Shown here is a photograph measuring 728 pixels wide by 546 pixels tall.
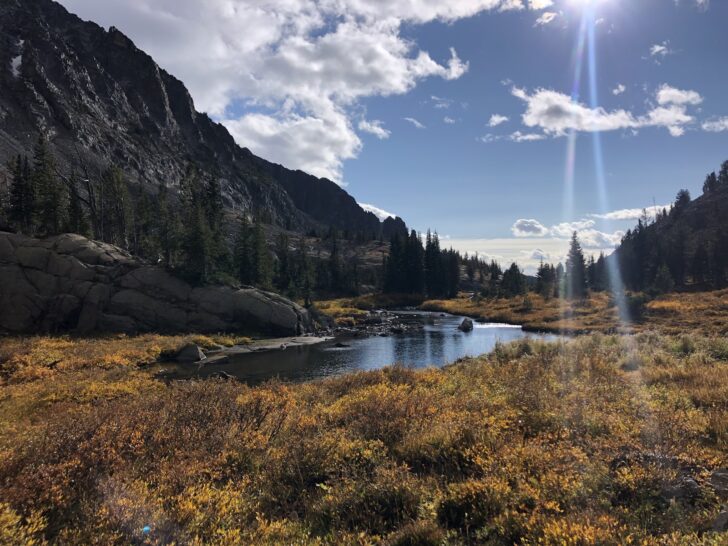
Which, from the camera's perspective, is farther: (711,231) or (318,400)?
(711,231)

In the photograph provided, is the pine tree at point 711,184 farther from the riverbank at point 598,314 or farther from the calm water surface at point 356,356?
the calm water surface at point 356,356

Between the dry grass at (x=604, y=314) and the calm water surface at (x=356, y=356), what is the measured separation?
31.4 feet

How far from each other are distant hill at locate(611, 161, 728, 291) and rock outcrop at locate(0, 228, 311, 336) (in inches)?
3255

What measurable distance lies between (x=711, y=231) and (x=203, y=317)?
616 ft

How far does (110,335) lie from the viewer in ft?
133

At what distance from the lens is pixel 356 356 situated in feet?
121

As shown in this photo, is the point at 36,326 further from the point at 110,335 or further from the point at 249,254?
the point at 249,254

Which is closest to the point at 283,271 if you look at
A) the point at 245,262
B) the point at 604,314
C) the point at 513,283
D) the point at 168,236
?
the point at 245,262

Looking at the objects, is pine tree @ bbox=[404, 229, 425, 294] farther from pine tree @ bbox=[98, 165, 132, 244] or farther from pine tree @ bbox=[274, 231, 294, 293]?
pine tree @ bbox=[98, 165, 132, 244]

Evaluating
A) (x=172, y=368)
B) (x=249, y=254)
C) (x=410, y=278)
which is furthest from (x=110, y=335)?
(x=410, y=278)

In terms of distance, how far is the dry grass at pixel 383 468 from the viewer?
5168 millimetres

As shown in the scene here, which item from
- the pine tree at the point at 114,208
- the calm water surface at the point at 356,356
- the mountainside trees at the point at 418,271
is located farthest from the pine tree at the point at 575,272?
the pine tree at the point at 114,208

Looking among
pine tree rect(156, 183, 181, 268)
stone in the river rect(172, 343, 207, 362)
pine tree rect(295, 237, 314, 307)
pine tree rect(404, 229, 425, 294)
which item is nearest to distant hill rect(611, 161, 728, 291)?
pine tree rect(404, 229, 425, 294)

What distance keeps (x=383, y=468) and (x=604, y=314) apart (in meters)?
64.6
